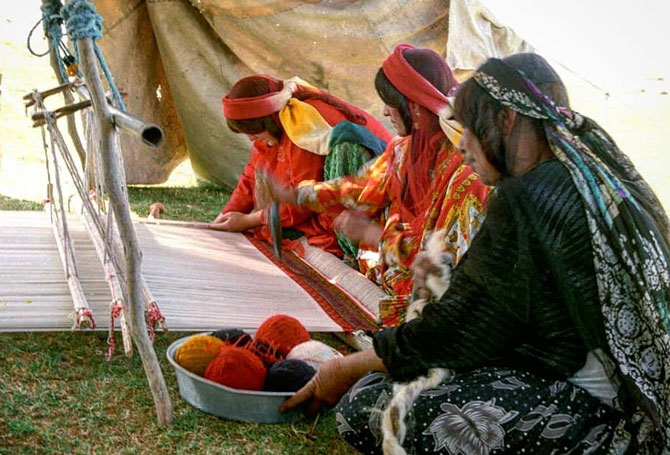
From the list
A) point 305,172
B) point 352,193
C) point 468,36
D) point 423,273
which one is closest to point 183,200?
point 305,172

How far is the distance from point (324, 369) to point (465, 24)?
11.4 feet

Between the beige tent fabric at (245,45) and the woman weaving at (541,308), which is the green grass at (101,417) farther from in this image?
the beige tent fabric at (245,45)

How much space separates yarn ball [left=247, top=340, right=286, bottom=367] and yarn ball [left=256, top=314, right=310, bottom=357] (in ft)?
0.03

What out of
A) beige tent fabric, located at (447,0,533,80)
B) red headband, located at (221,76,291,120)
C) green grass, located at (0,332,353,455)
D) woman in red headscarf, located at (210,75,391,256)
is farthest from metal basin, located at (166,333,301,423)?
beige tent fabric, located at (447,0,533,80)

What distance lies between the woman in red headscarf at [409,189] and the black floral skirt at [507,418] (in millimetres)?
647

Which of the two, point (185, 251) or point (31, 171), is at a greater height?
point (185, 251)

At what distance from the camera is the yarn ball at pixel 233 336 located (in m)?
2.28

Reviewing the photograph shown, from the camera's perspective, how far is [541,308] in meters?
1.56

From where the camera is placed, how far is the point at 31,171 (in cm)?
552

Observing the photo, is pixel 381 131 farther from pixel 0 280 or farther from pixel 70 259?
pixel 0 280

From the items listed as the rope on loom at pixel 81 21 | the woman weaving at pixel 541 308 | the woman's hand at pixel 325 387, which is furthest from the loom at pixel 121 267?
the woman weaving at pixel 541 308

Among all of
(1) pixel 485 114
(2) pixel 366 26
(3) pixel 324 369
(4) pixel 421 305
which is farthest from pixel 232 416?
(2) pixel 366 26

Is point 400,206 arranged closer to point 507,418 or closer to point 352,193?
point 352,193

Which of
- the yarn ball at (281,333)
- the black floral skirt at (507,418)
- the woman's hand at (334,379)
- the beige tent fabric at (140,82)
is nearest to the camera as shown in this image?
the black floral skirt at (507,418)
